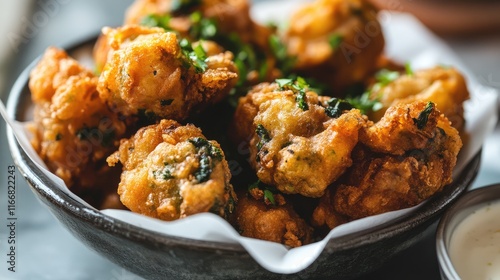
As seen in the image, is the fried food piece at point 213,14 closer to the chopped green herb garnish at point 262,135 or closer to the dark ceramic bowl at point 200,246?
the chopped green herb garnish at point 262,135

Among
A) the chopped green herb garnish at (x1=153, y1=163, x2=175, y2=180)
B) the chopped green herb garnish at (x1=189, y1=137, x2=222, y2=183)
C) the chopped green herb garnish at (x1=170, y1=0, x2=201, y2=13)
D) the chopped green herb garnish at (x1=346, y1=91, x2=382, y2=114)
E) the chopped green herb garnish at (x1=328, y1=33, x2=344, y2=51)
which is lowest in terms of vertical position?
the chopped green herb garnish at (x1=346, y1=91, x2=382, y2=114)

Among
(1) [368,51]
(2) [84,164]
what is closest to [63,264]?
(2) [84,164]

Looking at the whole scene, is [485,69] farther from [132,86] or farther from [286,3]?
[132,86]

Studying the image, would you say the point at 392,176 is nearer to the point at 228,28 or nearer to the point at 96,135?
the point at 96,135

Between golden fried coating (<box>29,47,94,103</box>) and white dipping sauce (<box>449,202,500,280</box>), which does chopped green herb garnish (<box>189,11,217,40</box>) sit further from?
white dipping sauce (<box>449,202,500,280</box>)

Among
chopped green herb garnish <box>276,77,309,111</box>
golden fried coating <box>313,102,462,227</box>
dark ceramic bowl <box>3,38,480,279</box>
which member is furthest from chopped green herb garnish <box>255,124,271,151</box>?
dark ceramic bowl <box>3,38,480,279</box>

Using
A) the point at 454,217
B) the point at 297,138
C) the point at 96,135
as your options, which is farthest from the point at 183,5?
the point at 454,217

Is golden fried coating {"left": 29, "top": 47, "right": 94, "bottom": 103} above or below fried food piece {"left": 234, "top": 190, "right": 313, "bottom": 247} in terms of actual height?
above
